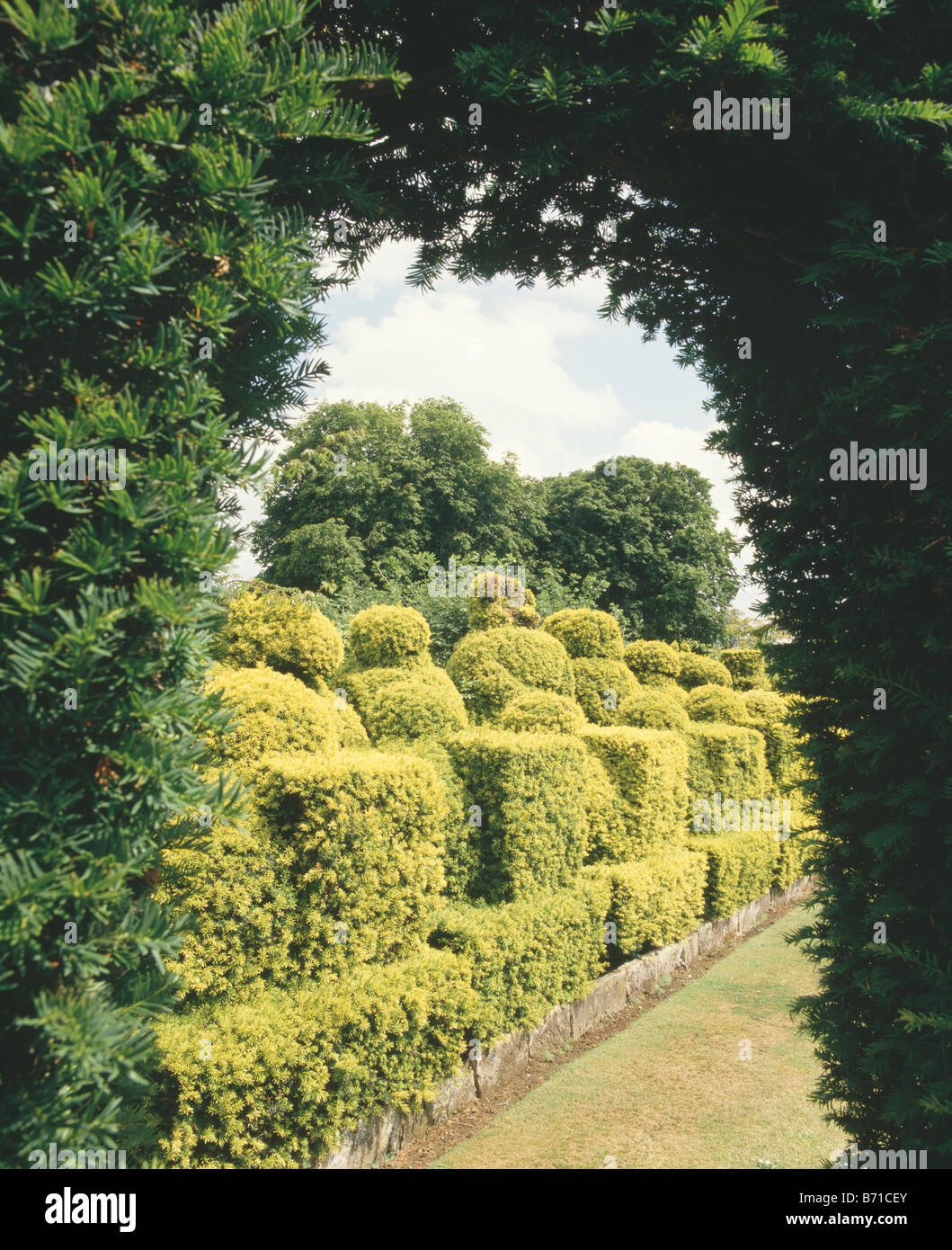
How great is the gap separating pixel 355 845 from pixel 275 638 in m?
2.45

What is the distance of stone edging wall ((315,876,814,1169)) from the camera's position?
15.1 ft

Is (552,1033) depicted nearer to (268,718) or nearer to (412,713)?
(412,713)

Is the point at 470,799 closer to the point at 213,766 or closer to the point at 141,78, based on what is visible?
the point at 213,766

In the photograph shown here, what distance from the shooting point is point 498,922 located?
589 centimetres

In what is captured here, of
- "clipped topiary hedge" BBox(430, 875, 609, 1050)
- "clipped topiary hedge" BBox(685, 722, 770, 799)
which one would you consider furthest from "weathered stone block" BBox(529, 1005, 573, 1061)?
"clipped topiary hedge" BBox(685, 722, 770, 799)

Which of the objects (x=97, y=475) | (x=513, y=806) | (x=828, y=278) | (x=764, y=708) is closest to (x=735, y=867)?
(x=764, y=708)

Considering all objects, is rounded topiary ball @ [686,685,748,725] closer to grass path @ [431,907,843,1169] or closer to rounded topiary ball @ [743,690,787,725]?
rounded topiary ball @ [743,690,787,725]

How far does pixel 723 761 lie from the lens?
1058cm

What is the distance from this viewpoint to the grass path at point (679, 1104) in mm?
4727

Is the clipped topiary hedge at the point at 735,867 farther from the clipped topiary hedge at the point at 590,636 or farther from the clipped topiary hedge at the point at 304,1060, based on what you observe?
the clipped topiary hedge at the point at 304,1060

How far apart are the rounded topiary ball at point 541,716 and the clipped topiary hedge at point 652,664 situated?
5432 mm

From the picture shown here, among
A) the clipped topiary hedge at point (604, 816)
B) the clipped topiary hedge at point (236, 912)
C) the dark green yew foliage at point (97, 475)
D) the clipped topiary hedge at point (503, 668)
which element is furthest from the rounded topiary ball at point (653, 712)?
the dark green yew foliage at point (97, 475)
